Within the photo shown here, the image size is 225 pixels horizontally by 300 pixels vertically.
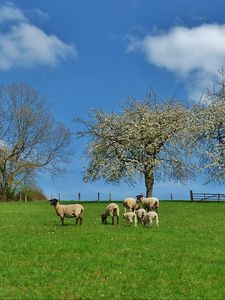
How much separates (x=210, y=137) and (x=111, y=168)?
1296 centimetres

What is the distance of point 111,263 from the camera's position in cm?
1905

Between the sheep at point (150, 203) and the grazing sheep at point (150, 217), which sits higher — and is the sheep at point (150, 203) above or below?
above

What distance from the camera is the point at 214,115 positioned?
60031 mm

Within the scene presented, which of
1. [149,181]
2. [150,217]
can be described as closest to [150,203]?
[150,217]

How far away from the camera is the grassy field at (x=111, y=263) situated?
15719mm

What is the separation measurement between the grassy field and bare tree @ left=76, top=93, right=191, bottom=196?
34.5 metres

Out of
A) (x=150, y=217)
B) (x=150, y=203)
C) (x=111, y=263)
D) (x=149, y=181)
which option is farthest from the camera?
(x=149, y=181)

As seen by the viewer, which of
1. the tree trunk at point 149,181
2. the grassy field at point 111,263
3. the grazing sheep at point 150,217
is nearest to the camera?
the grassy field at point 111,263

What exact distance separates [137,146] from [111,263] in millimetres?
44807

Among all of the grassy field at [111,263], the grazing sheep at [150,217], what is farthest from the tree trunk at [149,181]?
the grassy field at [111,263]

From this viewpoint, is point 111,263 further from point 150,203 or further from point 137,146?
point 137,146

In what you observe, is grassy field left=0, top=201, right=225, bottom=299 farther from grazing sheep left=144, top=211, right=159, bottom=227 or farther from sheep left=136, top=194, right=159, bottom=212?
sheep left=136, top=194, right=159, bottom=212

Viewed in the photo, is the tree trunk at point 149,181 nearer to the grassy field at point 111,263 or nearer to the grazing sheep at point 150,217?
the grazing sheep at point 150,217

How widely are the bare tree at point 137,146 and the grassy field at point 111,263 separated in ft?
113
